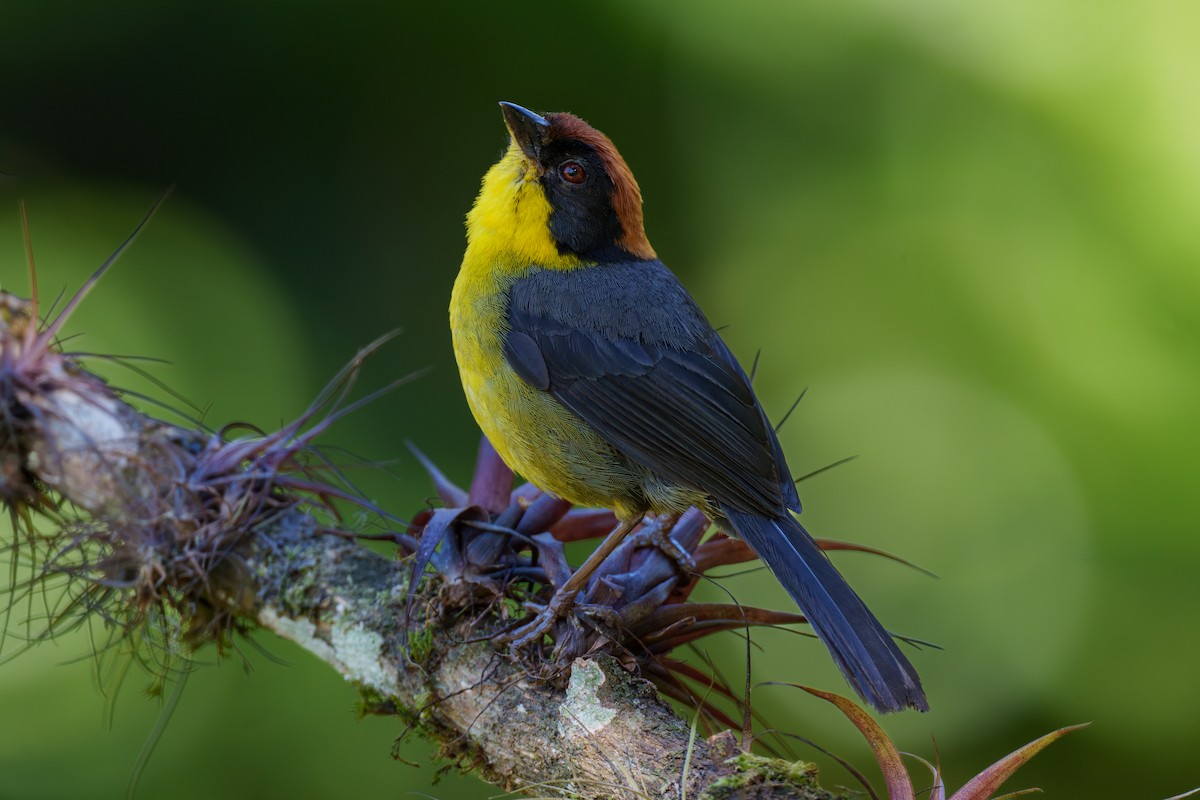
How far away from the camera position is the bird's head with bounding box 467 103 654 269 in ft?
10.3

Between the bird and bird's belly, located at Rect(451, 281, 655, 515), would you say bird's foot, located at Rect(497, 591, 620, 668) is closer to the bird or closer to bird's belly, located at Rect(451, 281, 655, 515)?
the bird

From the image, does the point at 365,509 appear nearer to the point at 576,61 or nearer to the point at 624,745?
the point at 624,745

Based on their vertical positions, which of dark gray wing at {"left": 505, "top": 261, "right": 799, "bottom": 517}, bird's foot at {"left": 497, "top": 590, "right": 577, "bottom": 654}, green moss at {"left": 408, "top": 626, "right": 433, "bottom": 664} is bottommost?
green moss at {"left": 408, "top": 626, "right": 433, "bottom": 664}

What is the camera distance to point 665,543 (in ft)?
7.83

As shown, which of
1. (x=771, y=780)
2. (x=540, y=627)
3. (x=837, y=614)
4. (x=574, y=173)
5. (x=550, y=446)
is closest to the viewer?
(x=771, y=780)

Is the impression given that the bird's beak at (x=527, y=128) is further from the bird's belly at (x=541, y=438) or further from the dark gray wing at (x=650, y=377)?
the bird's belly at (x=541, y=438)

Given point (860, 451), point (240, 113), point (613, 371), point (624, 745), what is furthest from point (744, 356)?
point (624, 745)

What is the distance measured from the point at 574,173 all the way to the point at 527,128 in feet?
0.65

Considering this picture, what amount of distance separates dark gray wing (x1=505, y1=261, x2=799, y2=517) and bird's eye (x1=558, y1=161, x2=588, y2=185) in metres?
0.27

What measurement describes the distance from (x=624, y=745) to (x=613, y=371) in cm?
131

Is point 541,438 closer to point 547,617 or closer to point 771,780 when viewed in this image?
point 547,617

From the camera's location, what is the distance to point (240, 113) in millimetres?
4211

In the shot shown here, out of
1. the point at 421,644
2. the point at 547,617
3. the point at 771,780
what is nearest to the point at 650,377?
the point at 547,617

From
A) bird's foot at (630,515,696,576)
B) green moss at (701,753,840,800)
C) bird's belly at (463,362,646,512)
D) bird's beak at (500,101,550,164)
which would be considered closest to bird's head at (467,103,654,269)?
bird's beak at (500,101,550,164)
